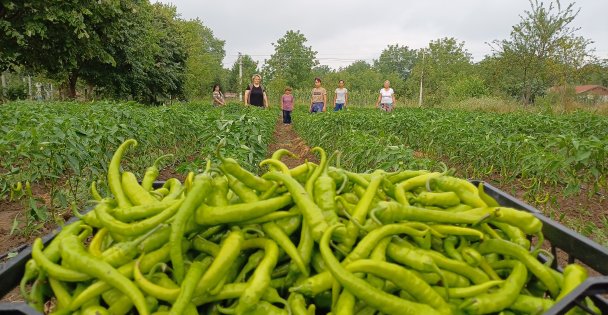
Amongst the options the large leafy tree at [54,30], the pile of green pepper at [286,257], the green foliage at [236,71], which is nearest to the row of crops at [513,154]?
the pile of green pepper at [286,257]

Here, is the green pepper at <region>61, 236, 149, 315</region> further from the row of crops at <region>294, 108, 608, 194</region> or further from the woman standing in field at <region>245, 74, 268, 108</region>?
the woman standing in field at <region>245, 74, 268, 108</region>

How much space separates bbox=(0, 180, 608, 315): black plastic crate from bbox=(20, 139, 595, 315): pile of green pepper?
0.31ft

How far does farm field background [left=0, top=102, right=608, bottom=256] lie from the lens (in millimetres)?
4383

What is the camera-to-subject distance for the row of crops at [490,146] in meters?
4.64

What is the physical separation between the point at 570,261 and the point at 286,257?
1.20 metres

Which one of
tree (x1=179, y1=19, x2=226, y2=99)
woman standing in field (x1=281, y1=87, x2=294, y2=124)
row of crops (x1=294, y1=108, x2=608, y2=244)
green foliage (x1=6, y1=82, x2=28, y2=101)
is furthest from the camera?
tree (x1=179, y1=19, x2=226, y2=99)

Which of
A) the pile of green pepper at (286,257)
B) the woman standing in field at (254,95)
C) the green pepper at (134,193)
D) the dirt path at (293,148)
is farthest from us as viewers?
the woman standing in field at (254,95)

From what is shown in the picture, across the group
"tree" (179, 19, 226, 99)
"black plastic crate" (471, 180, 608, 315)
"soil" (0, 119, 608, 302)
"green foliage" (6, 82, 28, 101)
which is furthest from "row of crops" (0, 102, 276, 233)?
"green foliage" (6, 82, 28, 101)

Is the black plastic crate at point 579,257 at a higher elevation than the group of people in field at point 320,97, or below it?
below

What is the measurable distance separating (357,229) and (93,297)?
2.96 ft

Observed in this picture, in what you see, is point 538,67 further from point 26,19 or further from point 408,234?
point 408,234

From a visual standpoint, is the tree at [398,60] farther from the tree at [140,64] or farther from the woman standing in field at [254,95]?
the woman standing in field at [254,95]

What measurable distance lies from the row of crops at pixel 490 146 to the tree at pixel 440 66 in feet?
144

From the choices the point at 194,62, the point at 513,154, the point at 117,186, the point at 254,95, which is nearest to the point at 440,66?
the point at 194,62
